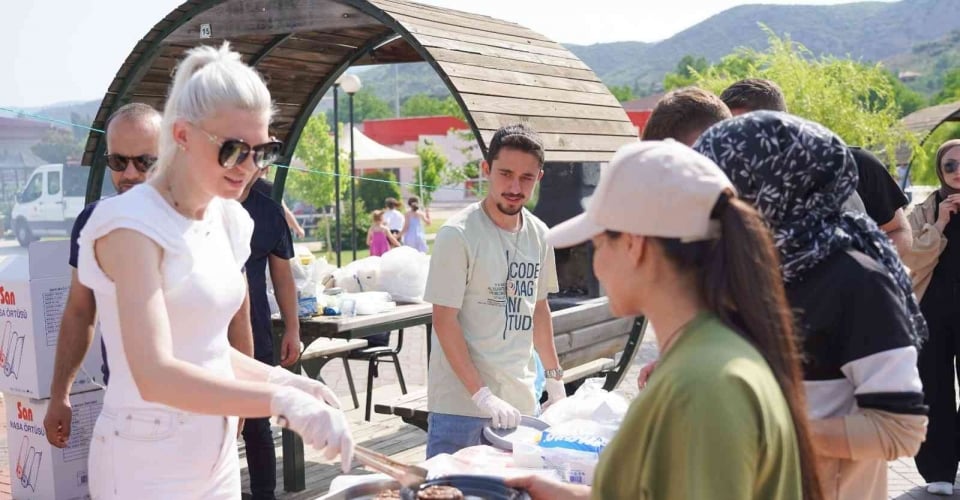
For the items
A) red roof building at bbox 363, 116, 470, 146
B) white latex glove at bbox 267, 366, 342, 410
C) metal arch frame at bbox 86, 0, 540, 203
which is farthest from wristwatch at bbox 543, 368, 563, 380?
red roof building at bbox 363, 116, 470, 146

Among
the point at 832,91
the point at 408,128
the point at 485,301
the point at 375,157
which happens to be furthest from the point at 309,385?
the point at 408,128

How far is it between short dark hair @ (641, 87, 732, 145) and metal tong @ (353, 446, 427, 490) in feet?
4.59

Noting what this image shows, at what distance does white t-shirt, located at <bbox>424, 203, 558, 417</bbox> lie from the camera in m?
3.54

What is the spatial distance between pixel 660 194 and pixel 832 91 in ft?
69.5

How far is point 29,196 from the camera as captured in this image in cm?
3108

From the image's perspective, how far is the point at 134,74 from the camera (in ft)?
22.5

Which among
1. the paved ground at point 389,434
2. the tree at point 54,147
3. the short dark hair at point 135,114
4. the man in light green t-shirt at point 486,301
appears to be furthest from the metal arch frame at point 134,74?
the tree at point 54,147

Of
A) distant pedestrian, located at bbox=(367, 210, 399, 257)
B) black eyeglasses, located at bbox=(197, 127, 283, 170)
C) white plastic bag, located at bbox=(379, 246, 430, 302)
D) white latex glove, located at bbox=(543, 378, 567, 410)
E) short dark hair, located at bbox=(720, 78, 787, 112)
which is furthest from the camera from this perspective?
distant pedestrian, located at bbox=(367, 210, 399, 257)

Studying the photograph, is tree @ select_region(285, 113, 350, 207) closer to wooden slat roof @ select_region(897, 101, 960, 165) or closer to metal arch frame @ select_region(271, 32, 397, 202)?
wooden slat roof @ select_region(897, 101, 960, 165)

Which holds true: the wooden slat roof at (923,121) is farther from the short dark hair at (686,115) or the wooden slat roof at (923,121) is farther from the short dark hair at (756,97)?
the short dark hair at (686,115)

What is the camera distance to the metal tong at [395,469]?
2.19 metres

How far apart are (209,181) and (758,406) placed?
1.43 meters

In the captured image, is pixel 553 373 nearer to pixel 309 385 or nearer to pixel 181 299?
pixel 309 385

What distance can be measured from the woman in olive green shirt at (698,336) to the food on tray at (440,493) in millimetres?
690
